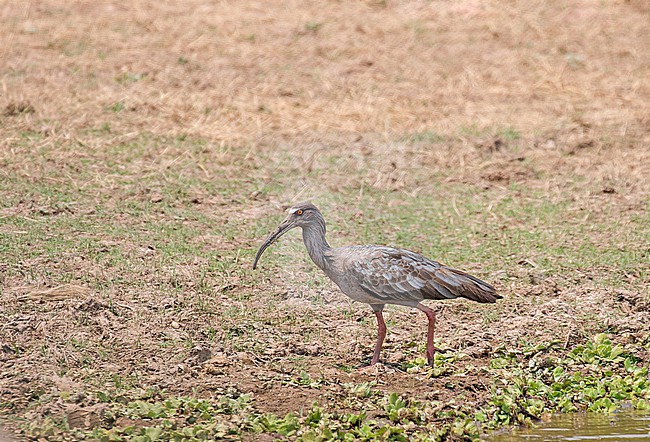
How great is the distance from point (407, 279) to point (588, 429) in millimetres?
1695

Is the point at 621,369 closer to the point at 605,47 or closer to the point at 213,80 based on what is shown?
the point at 213,80

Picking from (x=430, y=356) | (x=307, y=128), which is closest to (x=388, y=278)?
(x=430, y=356)

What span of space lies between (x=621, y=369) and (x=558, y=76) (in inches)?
381

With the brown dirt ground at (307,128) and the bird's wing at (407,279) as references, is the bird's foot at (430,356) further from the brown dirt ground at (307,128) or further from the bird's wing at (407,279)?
the bird's wing at (407,279)

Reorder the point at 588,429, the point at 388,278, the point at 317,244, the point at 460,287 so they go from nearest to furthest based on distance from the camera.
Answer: the point at 588,429, the point at 388,278, the point at 460,287, the point at 317,244

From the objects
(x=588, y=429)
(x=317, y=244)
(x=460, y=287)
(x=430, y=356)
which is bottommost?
(x=588, y=429)

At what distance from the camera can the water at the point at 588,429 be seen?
6.95 meters

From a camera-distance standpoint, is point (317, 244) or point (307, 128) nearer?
point (317, 244)

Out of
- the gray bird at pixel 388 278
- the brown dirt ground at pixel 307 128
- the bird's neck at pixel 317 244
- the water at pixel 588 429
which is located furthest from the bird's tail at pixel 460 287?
the water at pixel 588 429

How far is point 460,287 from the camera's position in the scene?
25.1 feet

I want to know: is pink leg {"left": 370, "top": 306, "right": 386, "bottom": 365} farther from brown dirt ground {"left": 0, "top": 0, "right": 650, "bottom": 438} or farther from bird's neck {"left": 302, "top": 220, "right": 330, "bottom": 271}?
bird's neck {"left": 302, "top": 220, "right": 330, "bottom": 271}

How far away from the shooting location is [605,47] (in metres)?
18.2

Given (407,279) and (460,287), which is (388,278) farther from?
(460,287)

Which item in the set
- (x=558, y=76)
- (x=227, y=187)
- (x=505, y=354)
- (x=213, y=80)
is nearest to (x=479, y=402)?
(x=505, y=354)
